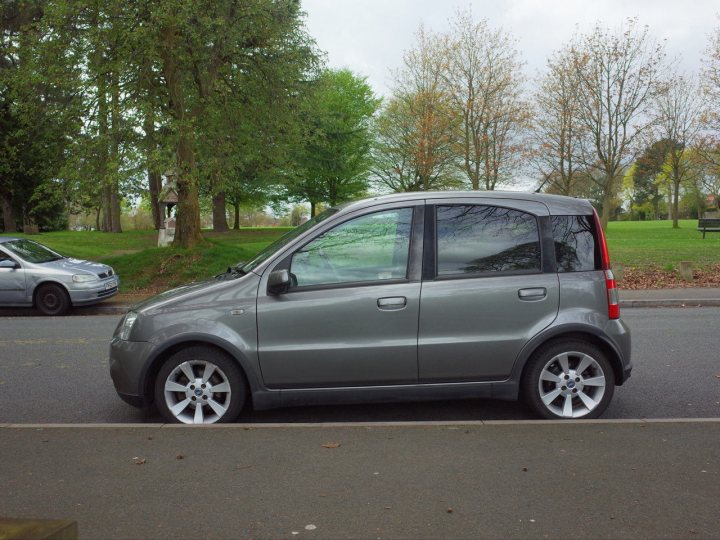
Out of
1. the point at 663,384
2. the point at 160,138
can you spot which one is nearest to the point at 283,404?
the point at 663,384

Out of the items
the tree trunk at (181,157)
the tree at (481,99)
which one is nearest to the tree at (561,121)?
the tree at (481,99)

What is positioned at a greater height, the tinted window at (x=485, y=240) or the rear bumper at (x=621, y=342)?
the tinted window at (x=485, y=240)

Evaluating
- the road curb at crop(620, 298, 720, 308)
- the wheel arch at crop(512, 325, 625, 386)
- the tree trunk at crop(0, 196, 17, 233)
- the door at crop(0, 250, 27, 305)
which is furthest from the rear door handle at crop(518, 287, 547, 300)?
the tree trunk at crop(0, 196, 17, 233)

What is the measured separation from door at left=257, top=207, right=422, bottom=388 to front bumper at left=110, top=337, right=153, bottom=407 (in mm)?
936

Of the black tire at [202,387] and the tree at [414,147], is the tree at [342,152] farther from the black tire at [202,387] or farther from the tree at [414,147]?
the black tire at [202,387]

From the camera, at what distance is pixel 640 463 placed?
4207 millimetres

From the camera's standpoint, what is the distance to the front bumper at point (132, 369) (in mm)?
5441

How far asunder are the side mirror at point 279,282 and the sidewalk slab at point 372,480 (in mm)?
1051

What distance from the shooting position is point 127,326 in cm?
560

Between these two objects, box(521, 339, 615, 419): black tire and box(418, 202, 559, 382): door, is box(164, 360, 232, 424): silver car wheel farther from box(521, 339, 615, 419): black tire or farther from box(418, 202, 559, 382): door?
box(521, 339, 615, 419): black tire

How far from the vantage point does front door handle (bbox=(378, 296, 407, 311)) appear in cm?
538

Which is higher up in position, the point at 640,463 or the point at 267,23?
the point at 267,23

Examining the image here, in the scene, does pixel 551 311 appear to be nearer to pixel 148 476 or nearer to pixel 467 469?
pixel 467 469

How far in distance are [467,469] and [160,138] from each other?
1554 centimetres
